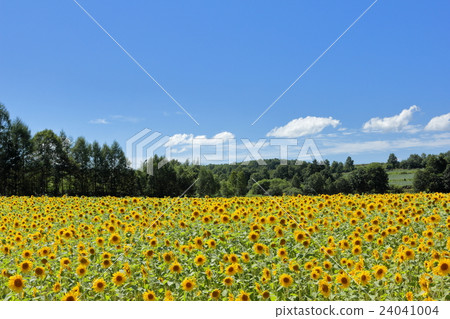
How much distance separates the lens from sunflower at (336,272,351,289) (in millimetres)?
5477

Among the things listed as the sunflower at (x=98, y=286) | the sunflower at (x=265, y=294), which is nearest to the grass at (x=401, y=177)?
the sunflower at (x=265, y=294)

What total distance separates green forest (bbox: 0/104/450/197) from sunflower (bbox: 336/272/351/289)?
77.1 feet

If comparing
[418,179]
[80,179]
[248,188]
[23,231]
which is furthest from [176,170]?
[23,231]

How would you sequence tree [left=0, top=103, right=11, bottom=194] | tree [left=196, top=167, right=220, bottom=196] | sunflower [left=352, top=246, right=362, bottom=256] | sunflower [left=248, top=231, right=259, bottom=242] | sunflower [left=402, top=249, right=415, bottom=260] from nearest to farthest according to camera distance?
sunflower [left=402, top=249, right=415, bottom=260], sunflower [left=352, top=246, right=362, bottom=256], sunflower [left=248, top=231, right=259, bottom=242], tree [left=0, top=103, right=11, bottom=194], tree [left=196, top=167, right=220, bottom=196]

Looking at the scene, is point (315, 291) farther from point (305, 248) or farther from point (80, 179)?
point (80, 179)

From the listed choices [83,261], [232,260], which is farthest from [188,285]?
[83,261]

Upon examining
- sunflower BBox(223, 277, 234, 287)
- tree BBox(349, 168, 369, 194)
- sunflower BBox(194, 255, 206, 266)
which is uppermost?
tree BBox(349, 168, 369, 194)

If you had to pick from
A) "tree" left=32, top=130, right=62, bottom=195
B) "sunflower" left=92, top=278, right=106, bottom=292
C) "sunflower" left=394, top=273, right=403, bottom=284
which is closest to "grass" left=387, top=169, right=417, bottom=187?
"tree" left=32, top=130, right=62, bottom=195

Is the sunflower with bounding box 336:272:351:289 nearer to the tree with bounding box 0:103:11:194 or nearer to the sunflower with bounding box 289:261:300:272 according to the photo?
the sunflower with bounding box 289:261:300:272

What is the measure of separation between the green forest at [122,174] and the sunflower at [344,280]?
23.5 meters

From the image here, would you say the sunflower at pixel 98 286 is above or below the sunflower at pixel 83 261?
below

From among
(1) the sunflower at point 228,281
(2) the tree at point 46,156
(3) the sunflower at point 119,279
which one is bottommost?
(3) the sunflower at point 119,279

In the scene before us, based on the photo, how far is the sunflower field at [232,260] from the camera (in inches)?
219

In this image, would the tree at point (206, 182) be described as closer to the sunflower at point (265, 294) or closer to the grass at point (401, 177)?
the grass at point (401, 177)
